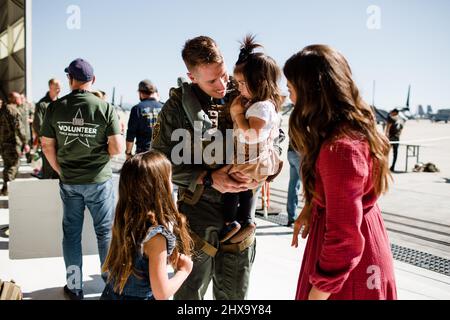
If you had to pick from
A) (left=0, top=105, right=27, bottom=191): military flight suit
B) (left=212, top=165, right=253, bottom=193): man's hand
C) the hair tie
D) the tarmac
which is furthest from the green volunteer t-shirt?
(left=0, top=105, right=27, bottom=191): military flight suit

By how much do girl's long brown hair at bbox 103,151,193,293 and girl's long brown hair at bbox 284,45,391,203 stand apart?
0.71 meters

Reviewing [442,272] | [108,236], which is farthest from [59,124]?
[442,272]

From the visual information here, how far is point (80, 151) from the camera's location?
316cm

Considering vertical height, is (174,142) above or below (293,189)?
above

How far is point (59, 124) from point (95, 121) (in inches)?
10.2

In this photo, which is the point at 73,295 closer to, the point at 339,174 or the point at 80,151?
the point at 80,151

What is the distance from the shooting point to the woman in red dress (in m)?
1.28

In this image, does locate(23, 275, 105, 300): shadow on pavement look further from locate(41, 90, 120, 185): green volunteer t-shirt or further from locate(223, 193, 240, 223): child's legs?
locate(223, 193, 240, 223): child's legs

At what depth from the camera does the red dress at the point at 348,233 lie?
1.27 metres

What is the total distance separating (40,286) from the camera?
351 centimetres

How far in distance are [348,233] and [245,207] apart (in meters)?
0.93

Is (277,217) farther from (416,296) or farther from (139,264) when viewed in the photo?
(139,264)

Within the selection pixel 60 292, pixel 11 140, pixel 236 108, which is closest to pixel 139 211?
pixel 236 108

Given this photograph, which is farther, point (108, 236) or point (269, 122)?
point (108, 236)
